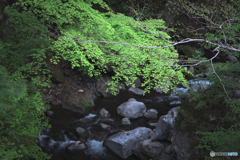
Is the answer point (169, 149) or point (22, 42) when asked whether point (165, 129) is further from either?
point (22, 42)

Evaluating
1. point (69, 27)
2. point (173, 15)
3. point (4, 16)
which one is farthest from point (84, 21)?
point (173, 15)

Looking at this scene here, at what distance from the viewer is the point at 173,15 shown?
1798cm

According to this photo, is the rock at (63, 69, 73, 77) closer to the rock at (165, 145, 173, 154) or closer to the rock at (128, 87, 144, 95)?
the rock at (128, 87, 144, 95)

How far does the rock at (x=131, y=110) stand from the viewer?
1025 cm

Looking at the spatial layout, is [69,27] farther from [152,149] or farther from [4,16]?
[152,149]

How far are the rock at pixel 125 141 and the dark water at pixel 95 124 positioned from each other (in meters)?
0.23

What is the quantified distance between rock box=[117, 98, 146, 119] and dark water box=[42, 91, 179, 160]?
0.94 feet

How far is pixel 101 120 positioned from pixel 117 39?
4482 mm

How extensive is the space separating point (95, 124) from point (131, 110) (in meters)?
2.19

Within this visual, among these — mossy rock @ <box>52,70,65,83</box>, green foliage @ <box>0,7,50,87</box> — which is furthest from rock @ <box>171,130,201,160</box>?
mossy rock @ <box>52,70,65,83</box>

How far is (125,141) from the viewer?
7449 millimetres

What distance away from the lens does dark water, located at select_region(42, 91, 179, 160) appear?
755cm

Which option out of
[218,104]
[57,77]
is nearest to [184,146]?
[218,104]

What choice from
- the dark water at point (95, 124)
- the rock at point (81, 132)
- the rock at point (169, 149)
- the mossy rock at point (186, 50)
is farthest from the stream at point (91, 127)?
the mossy rock at point (186, 50)
